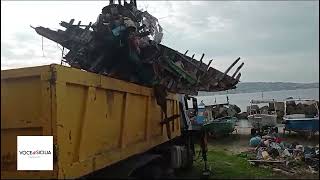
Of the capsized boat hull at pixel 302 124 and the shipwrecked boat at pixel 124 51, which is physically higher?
the shipwrecked boat at pixel 124 51

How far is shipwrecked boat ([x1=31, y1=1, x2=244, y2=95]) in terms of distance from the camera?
22.5 feet

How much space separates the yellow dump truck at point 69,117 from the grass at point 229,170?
294 centimetres

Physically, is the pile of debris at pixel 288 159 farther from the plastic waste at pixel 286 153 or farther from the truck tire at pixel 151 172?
the truck tire at pixel 151 172

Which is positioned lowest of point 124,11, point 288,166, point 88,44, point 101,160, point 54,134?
point 288,166

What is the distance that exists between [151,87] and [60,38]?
2.05m

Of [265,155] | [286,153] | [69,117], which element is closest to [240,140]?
[286,153]

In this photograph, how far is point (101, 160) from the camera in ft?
16.3

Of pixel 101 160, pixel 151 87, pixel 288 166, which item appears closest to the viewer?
pixel 101 160

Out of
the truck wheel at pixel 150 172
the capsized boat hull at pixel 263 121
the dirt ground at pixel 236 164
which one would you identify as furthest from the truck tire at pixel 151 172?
the capsized boat hull at pixel 263 121

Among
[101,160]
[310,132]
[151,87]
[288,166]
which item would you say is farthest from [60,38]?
[310,132]

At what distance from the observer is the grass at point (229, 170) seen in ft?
30.5

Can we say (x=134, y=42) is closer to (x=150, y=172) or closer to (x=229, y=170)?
(x=150, y=172)

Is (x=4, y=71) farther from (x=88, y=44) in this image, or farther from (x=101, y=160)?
(x=88, y=44)

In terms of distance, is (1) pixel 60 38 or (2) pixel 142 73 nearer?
(2) pixel 142 73
